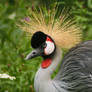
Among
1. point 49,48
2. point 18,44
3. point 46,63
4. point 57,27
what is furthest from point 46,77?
point 18,44

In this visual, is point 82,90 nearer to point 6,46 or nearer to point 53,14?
point 53,14

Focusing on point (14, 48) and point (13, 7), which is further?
point (13, 7)

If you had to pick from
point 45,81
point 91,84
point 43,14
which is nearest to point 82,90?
point 91,84

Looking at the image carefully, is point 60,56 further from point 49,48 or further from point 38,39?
point 38,39

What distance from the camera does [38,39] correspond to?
3.29 meters

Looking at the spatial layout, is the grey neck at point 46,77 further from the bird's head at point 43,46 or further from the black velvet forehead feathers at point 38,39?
the black velvet forehead feathers at point 38,39

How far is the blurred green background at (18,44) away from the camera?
146 inches

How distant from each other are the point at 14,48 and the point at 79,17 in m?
0.78

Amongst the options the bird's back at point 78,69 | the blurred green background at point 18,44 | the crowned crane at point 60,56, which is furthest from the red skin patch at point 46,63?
the blurred green background at point 18,44

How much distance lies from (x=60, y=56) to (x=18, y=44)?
99cm

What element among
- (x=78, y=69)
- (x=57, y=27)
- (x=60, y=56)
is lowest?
(x=78, y=69)

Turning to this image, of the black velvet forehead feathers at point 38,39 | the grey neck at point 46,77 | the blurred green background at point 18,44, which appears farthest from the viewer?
the blurred green background at point 18,44

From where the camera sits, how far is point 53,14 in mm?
3498

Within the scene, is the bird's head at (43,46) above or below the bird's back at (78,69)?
above
